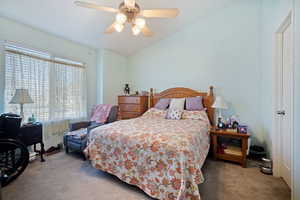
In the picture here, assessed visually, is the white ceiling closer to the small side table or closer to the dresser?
the dresser

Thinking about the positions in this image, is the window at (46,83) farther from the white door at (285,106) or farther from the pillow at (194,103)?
the white door at (285,106)

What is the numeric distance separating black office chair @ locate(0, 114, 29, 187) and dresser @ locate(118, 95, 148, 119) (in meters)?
2.29

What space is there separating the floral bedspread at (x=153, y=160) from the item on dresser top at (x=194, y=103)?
1.41 m

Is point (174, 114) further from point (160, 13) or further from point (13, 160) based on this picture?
point (13, 160)

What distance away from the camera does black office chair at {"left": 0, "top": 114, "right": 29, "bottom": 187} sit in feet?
6.18

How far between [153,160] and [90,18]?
2753 millimetres

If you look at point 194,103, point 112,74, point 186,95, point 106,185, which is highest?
point 112,74

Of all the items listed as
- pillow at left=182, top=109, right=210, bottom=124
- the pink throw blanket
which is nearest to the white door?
pillow at left=182, top=109, right=210, bottom=124

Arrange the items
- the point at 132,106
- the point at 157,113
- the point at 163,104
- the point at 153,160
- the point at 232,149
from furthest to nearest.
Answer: the point at 132,106
the point at 163,104
the point at 157,113
the point at 232,149
the point at 153,160

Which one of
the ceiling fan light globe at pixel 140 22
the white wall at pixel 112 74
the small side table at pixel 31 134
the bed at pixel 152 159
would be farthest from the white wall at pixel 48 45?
the ceiling fan light globe at pixel 140 22

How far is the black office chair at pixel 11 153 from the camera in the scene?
1.88 metres

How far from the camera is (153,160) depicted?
1.64m

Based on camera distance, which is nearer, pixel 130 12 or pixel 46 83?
pixel 130 12

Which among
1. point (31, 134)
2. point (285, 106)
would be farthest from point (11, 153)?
point (285, 106)
